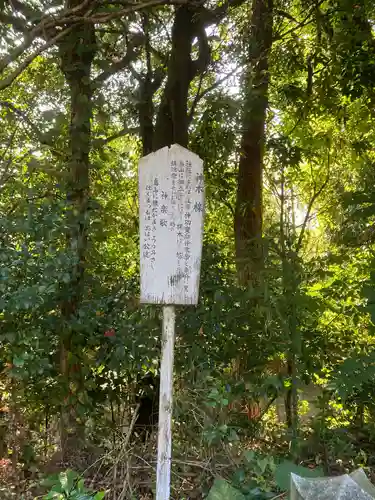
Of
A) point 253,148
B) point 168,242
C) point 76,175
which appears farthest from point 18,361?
point 253,148

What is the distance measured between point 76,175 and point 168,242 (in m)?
1.17

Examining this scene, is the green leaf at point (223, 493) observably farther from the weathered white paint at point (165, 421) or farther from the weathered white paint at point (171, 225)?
the weathered white paint at point (171, 225)

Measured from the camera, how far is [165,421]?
94.0 inches

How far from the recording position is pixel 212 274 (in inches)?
127

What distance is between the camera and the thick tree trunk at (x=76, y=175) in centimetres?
291

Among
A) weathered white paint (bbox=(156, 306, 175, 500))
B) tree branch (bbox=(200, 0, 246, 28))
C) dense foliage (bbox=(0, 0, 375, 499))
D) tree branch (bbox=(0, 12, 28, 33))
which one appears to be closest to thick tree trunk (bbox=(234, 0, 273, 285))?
dense foliage (bbox=(0, 0, 375, 499))

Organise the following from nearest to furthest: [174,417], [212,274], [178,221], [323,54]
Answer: [178,221] → [174,417] → [212,274] → [323,54]

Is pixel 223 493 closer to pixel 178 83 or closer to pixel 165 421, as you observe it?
pixel 165 421

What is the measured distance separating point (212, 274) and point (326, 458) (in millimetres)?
1400

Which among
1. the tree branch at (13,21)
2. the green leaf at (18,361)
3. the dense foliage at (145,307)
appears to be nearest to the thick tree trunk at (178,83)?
the dense foliage at (145,307)

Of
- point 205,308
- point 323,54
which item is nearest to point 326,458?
point 205,308

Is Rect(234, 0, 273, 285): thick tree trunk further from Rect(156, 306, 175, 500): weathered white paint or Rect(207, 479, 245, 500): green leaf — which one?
Rect(207, 479, 245, 500): green leaf

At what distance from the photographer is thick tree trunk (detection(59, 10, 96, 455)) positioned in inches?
115

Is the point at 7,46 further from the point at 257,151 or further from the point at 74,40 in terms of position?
the point at 257,151
